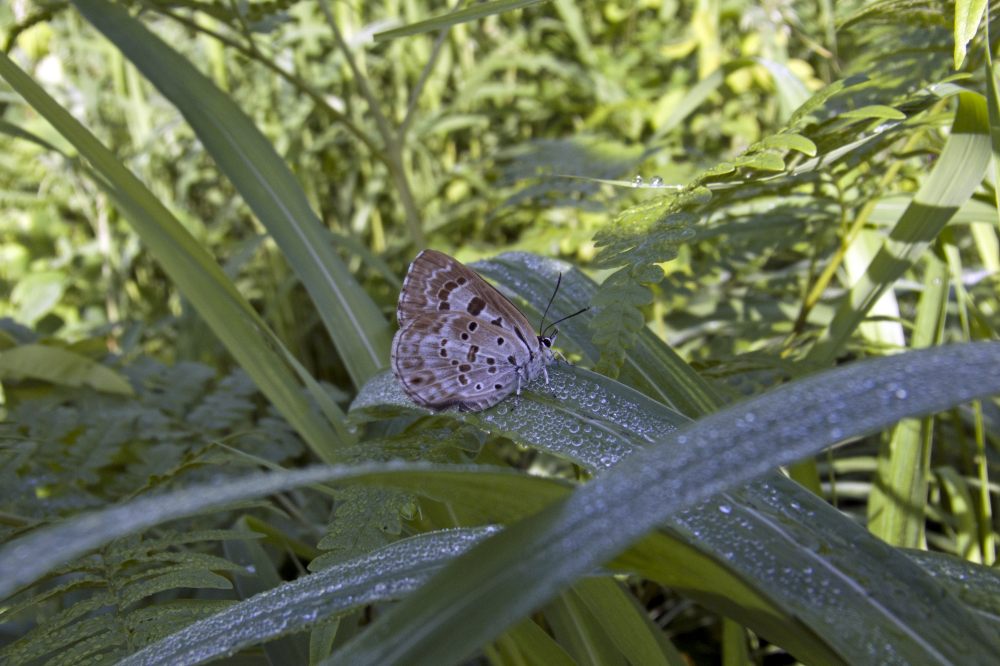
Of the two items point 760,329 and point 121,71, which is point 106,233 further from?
point 760,329

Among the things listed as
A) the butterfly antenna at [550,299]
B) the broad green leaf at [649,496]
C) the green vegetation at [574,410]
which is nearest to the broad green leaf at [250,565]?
the green vegetation at [574,410]

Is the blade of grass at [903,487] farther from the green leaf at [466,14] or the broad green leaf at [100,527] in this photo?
the broad green leaf at [100,527]

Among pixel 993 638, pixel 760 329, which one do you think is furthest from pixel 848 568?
pixel 760 329

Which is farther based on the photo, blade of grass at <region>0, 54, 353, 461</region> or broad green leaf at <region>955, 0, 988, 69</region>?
blade of grass at <region>0, 54, 353, 461</region>

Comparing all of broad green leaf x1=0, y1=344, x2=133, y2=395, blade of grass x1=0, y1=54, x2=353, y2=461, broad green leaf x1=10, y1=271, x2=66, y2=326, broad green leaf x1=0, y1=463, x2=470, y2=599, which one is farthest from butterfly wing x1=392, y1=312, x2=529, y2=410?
broad green leaf x1=10, y1=271, x2=66, y2=326

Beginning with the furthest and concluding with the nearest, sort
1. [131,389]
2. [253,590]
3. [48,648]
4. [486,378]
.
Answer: [131,389]
[253,590]
[486,378]
[48,648]

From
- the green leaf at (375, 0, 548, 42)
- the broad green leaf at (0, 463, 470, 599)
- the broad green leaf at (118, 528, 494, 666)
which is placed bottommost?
the broad green leaf at (118, 528, 494, 666)

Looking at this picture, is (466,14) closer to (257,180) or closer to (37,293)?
(257,180)

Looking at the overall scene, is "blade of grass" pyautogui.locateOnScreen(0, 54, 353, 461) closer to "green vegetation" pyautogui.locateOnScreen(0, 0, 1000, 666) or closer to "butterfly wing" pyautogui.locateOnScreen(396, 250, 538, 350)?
"green vegetation" pyautogui.locateOnScreen(0, 0, 1000, 666)
